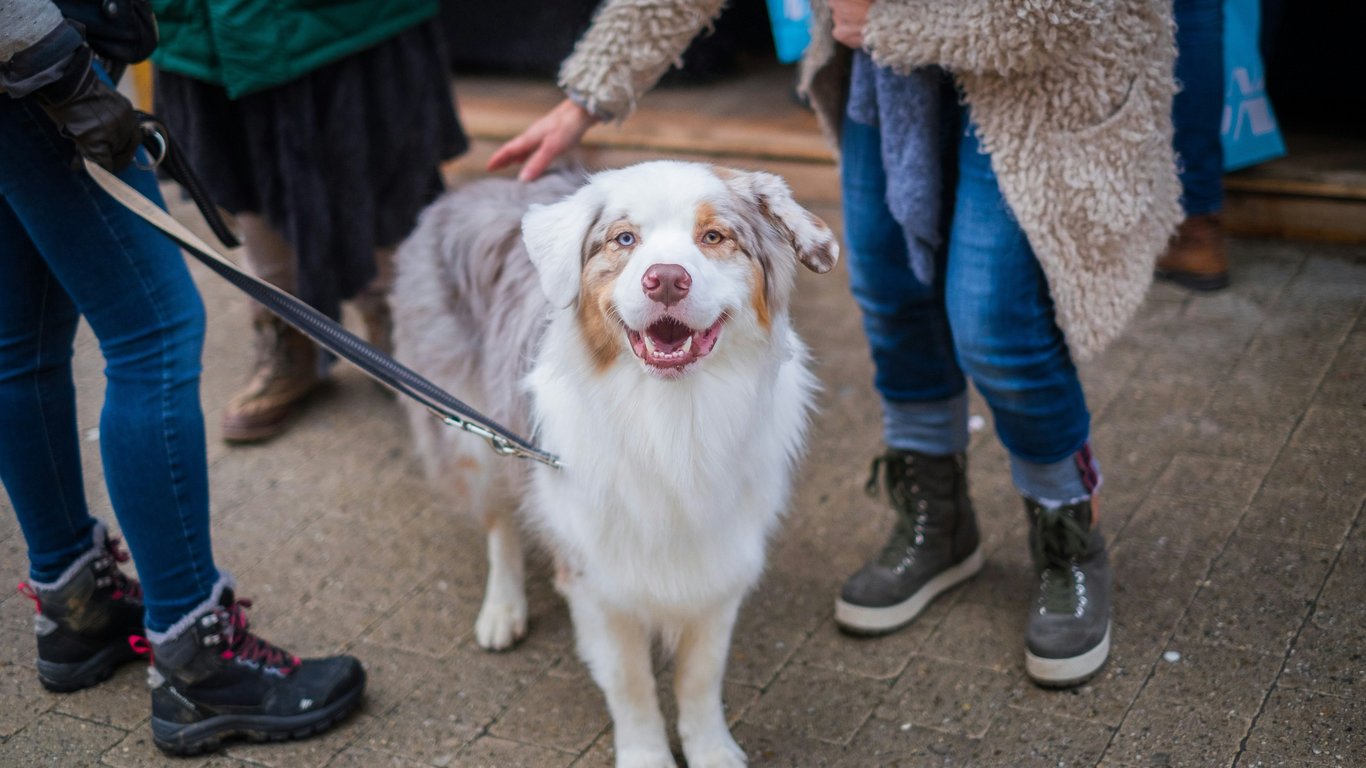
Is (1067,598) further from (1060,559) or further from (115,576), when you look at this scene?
(115,576)

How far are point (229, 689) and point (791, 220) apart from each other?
1.38 m

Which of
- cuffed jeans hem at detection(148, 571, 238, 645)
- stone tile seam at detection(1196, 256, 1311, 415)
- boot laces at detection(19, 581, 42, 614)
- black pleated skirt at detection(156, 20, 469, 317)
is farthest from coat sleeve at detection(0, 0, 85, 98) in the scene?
stone tile seam at detection(1196, 256, 1311, 415)

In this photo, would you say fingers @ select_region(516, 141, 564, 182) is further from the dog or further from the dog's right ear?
the dog's right ear

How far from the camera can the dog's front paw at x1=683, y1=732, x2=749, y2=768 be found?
228 centimetres

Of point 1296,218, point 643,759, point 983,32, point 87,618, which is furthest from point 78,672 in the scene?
point 1296,218

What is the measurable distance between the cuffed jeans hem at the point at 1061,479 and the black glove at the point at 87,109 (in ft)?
5.69

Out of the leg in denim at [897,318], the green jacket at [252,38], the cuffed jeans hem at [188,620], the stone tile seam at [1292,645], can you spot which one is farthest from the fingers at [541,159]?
the stone tile seam at [1292,645]

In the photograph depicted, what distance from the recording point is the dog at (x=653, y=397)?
1.93 m

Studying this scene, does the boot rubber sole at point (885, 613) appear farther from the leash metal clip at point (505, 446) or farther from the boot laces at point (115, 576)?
the boot laces at point (115, 576)

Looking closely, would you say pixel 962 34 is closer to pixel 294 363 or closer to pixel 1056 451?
pixel 1056 451

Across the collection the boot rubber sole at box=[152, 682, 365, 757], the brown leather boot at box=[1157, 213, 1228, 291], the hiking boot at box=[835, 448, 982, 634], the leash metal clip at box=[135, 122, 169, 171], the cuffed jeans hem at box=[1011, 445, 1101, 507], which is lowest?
the brown leather boot at box=[1157, 213, 1228, 291]

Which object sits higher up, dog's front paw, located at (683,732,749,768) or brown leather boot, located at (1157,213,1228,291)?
dog's front paw, located at (683,732,749,768)

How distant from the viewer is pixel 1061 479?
242cm

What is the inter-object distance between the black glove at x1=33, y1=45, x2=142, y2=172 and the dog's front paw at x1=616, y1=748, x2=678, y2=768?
1.37 meters
